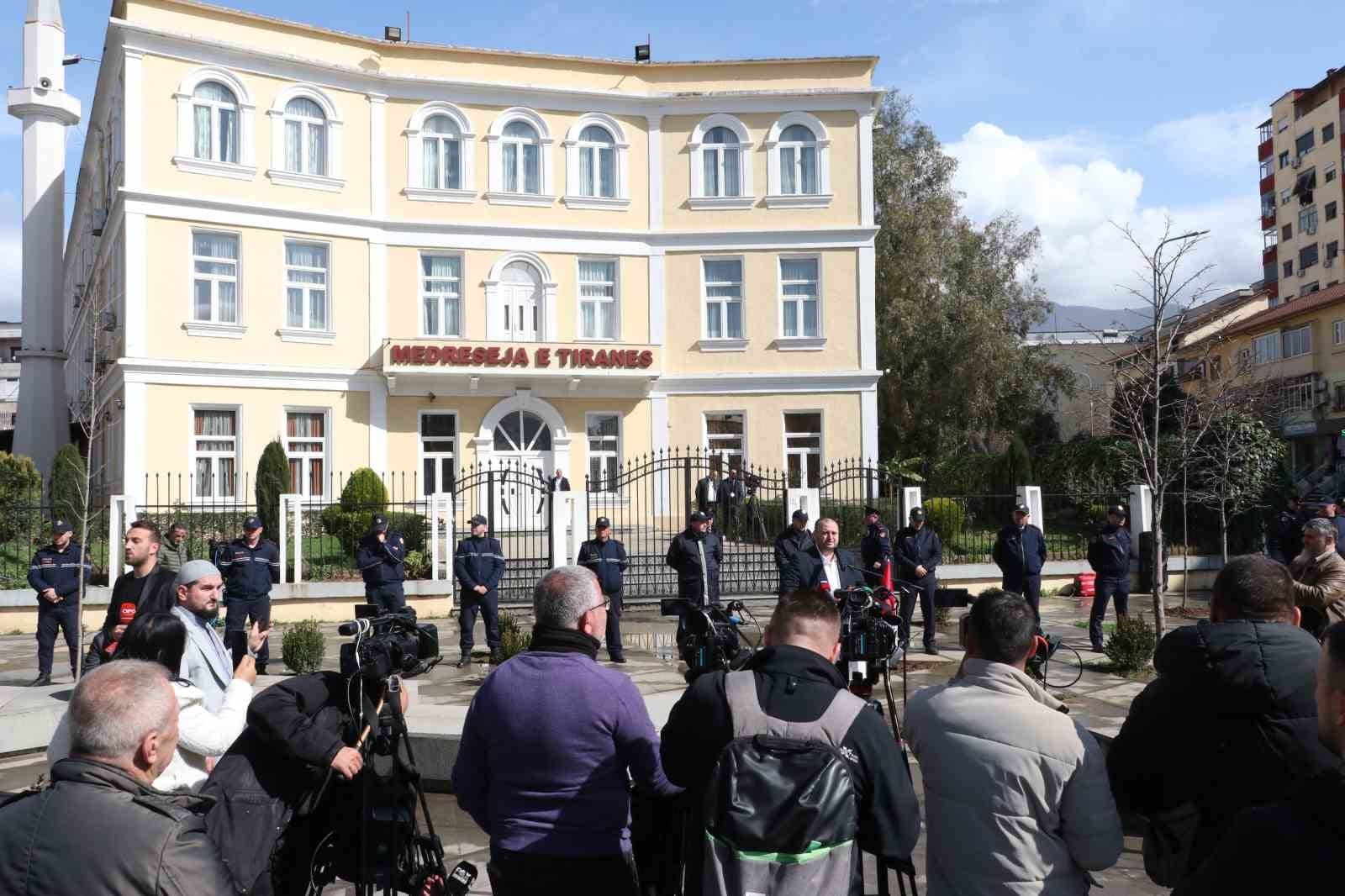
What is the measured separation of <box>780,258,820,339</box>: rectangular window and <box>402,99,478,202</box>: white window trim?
7949 mm

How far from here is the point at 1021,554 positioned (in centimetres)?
1223

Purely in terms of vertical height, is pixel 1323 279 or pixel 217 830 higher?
pixel 1323 279

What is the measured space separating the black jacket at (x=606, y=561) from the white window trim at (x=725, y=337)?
14.1 meters

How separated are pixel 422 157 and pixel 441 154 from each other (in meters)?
0.48

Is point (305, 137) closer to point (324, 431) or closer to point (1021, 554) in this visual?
point (324, 431)

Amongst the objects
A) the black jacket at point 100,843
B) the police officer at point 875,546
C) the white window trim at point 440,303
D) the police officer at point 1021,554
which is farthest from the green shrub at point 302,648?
the white window trim at point 440,303

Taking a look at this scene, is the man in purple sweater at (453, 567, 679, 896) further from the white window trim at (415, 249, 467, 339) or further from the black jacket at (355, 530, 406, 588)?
the white window trim at (415, 249, 467, 339)

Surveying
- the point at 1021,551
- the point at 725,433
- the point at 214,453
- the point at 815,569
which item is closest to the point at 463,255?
the point at 214,453

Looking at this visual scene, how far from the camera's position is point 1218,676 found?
10.0 ft

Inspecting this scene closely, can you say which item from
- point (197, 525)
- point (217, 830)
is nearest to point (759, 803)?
point (217, 830)

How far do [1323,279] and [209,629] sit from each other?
5860 cm

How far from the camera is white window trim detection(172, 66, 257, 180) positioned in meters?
22.2

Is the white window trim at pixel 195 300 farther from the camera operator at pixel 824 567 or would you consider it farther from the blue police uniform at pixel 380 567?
the camera operator at pixel 824 567

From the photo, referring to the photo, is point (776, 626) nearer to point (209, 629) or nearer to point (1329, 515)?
point (209, 629)
